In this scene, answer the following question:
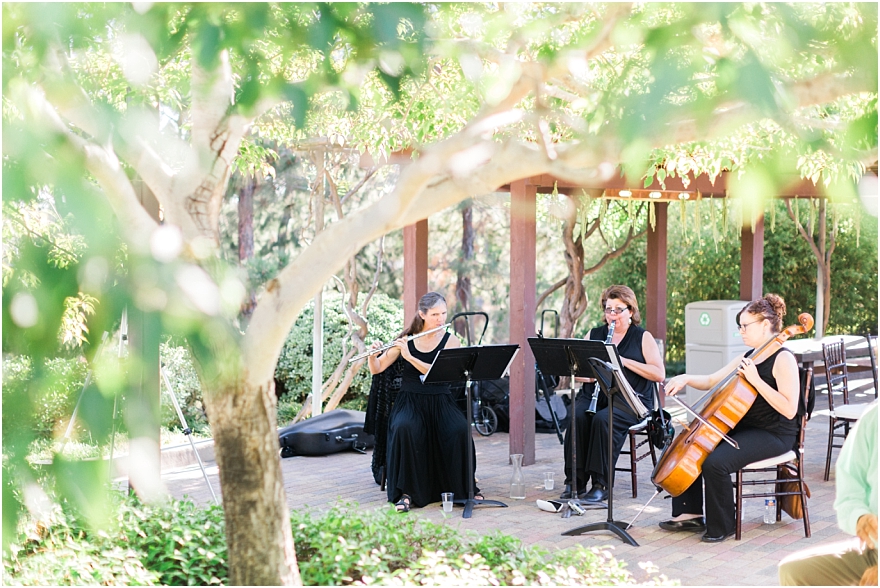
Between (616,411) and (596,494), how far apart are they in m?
0.58

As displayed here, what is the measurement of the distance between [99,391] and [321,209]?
7609 millimetres

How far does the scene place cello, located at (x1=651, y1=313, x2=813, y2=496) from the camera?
4.89 metres

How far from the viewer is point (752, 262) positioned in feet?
32.1

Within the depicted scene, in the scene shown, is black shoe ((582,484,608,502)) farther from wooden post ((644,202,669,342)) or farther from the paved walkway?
wooden post ((644,202,669,342))

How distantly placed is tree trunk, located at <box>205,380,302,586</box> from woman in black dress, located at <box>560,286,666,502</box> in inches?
119

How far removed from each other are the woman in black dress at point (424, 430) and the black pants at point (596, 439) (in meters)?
0.75

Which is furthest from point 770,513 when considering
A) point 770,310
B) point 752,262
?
point 752,262

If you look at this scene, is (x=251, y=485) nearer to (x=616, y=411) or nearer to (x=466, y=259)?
(x=616, y=411)

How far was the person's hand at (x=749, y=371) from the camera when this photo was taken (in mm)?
4867

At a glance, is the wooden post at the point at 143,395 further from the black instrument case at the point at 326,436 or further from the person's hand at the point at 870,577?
the black instrument case at the point at 326,436

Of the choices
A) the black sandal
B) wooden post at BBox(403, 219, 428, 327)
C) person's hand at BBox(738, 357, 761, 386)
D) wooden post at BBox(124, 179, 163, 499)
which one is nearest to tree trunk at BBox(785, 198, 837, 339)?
wooden post at BBox(403, 219, 428, 327)

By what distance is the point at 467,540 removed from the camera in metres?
3.99

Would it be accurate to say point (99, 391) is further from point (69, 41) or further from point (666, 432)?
point (666, 432)

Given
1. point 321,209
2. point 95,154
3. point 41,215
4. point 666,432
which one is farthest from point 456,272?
point 95,154
